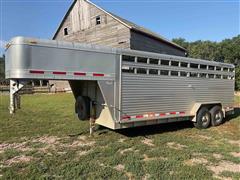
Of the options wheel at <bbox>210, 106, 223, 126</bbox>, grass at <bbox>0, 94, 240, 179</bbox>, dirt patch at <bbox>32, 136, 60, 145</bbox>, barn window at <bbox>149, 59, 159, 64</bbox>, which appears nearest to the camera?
grass at <bbox>0, 94, 240, 179</bbox>

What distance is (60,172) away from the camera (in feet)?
14.6

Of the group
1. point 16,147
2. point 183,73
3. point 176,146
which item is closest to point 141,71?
point 183,73

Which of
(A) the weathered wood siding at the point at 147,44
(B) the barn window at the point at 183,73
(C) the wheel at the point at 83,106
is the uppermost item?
(A) the weathered wood siding at the point at 147,44

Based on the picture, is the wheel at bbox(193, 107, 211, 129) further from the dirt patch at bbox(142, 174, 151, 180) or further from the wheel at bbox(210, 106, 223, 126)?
the dirt patch at bbox(142, 174, 151, 180)

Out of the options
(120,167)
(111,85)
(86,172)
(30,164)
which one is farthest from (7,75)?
(120,167)

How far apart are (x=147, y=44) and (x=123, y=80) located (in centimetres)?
1579

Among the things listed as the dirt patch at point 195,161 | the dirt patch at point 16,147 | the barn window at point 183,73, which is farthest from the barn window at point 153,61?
the dirt patch at point 16,147

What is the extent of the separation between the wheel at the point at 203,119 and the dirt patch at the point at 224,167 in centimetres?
307

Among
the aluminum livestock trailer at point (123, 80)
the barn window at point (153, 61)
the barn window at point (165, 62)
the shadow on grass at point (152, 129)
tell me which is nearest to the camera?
the aluminum livestock trailer at point (123, 80)

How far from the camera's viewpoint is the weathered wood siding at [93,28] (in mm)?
20234

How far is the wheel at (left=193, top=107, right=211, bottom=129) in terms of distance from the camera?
26.5 feet

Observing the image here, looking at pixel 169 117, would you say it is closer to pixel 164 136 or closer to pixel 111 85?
pixel 164 136

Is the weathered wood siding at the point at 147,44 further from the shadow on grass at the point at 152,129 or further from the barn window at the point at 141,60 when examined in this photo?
the barn window at the point at 141,60

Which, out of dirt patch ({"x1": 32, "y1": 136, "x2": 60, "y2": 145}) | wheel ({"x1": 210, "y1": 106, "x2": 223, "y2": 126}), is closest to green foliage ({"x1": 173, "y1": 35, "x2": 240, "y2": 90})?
wheel ({"x1": 210, "y1": 106, "x2": 223, "y2": 126})
